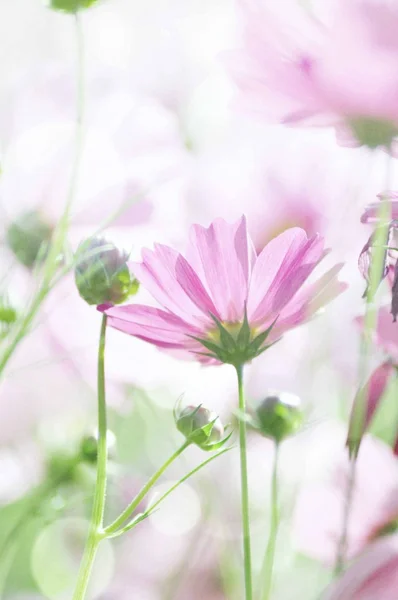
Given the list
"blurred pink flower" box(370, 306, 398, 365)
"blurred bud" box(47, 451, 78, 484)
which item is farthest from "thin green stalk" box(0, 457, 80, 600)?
"blurred pink flower" box(370, 306, 398, 365)

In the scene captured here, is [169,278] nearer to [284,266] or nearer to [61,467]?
[284,266]

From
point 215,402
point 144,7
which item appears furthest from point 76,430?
point 144,7

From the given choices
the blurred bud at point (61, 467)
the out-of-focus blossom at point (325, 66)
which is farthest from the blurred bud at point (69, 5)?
the blurred bud at point (61, 467)

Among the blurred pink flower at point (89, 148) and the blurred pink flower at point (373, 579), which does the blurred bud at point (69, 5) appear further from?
the blurred pink flower at point (373, 579)

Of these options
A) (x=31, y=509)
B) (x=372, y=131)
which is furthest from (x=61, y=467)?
(x=372, y=131)

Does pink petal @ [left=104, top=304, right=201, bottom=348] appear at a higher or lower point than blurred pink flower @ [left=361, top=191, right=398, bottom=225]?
lower

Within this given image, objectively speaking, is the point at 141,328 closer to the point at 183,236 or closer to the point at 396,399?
the point at 183,236

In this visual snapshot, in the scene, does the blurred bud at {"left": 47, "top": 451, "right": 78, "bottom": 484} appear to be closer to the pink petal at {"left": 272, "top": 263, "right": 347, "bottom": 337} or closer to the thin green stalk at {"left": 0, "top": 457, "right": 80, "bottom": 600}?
the thin green stalk at {"left": 0, "top": 457, "right": 80, "bottom": 600}
